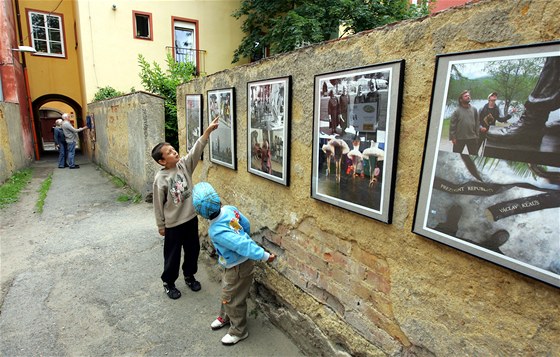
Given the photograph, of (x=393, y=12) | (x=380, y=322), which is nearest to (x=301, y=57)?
A: (x=380, y=322)

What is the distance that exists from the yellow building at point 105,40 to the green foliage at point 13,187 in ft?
14.1

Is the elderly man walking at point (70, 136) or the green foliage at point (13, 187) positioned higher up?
the elderly man walking at point (70, 136)

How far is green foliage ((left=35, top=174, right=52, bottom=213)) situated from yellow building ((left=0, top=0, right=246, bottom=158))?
17.2 feet

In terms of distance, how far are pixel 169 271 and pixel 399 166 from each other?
2598 mm

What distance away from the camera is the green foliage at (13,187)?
22.3ft

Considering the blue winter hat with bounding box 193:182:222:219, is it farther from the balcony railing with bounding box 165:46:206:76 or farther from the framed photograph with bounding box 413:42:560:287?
the balcony railing with bounding box 165:46:206:76

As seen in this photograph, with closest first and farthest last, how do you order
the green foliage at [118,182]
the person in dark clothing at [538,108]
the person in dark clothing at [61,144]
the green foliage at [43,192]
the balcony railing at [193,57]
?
the person in dark clothing at [538,108], the green foliage at [43,192], the green foliage at [118,182], the person in dark clothing at [61,144], the balcony railing at [193,57]

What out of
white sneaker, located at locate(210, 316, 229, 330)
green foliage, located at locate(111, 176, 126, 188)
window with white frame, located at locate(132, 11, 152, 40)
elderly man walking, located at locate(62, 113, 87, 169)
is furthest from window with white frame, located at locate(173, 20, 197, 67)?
white sneaker, located at locate(210, 316, 229, 330)

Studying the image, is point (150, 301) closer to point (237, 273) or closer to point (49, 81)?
point (237, 273)

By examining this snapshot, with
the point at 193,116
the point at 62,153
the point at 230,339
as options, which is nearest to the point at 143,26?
the point at 62,153

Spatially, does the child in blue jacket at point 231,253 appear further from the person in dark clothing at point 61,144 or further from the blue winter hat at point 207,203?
the person in dark clothing at point 61,144

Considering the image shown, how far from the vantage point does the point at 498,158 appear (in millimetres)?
1259

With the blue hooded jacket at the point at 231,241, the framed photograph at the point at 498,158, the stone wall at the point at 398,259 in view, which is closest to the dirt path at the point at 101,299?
the stone wall at the point at 398,259

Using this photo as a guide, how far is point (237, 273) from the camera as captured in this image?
260 cm
